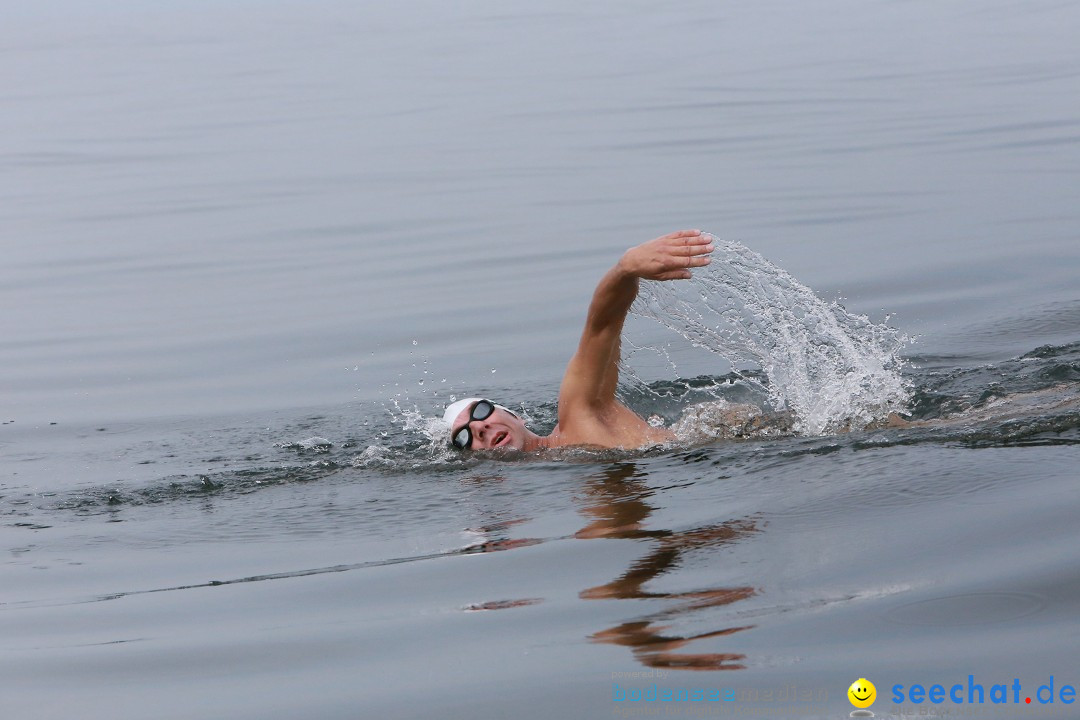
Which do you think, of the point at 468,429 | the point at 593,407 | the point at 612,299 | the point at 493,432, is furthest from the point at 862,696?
the point at 468,429

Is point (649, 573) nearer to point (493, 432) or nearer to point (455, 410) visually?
point (493, 432)

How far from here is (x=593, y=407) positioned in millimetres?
8070

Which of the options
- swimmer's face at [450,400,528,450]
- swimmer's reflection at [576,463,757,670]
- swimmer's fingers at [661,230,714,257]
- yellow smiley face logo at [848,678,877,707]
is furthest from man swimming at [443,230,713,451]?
yellow smiley face logo at [848,678,877,707]

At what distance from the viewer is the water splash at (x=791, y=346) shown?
822 cm

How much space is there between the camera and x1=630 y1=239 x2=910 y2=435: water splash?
8219 mm

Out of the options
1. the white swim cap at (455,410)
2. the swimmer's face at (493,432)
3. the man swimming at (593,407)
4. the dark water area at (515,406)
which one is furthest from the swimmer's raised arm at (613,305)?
the white swim cap at (455,410)

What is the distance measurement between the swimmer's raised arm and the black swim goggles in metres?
0.48

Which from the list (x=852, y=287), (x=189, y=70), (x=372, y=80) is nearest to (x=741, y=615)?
(x=852, y=287)

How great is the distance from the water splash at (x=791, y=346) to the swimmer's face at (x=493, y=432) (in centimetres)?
103

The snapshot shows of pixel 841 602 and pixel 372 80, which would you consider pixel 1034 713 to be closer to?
pixel 841 602

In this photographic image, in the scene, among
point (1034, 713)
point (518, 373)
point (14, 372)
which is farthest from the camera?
point (14, 372)

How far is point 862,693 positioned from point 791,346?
499 cm

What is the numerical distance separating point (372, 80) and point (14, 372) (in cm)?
2202

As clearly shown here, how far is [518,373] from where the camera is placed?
10.8 m
